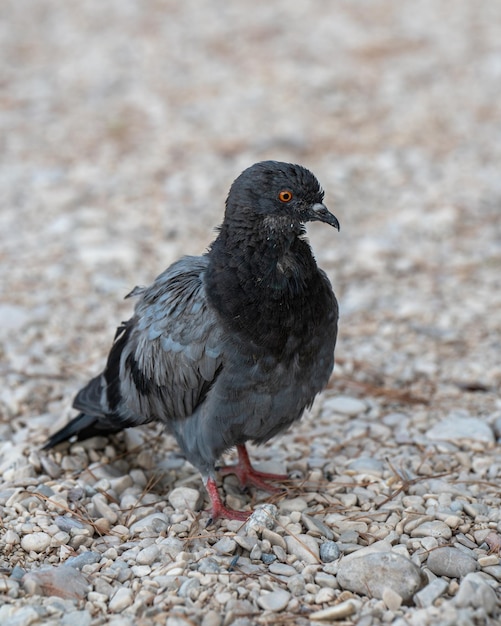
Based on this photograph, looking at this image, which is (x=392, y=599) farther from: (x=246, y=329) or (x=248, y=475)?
(x=248, y=475)

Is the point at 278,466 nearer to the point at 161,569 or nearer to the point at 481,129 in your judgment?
the point at 161,569

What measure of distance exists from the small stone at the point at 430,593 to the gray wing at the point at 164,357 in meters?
1.52

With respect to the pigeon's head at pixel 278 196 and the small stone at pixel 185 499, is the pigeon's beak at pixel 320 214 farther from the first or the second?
the small stone at pixel 185 499

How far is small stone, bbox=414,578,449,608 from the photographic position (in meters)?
3.66

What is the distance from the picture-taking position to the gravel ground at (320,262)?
3918 mm

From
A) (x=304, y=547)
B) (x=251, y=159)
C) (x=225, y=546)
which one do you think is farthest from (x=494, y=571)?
(x=251, y=159)

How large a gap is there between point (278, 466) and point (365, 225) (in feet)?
13.6

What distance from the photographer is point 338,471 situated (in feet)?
16.9

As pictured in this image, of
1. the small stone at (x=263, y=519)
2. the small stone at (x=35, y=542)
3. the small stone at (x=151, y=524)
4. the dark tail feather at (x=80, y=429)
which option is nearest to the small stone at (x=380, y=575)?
the small stone at (x=263, y=519)

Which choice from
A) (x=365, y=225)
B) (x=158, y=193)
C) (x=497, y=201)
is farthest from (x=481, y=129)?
(x=158, y=193)

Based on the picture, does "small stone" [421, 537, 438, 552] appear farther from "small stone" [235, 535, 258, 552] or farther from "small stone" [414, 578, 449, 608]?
"small stone" [235, 535, 258, 552]

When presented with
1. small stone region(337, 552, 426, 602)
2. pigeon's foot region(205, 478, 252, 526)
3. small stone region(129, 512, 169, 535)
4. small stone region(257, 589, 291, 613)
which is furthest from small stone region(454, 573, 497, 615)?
small stone region(129, 512, 169, 535)

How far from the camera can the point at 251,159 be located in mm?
9977

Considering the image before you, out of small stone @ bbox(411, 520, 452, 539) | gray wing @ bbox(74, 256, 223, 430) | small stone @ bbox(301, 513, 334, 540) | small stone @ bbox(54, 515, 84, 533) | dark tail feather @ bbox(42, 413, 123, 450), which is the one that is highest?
gray wing @ bbox(74, 256, 223, 430)
